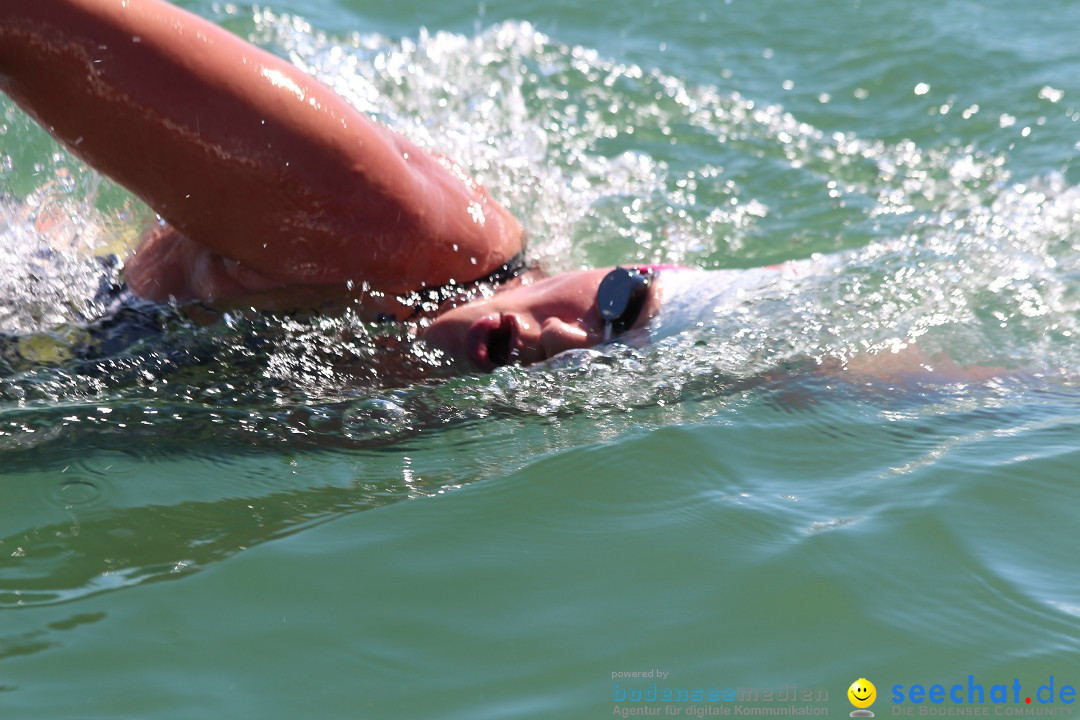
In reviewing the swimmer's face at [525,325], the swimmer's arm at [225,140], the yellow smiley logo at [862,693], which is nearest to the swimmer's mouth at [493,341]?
the swimmer's face at [525,325]

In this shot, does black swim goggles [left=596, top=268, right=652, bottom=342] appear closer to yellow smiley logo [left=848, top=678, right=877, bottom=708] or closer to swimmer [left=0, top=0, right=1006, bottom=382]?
swimmer [left=0, top=0, right=1006, bottom=382]

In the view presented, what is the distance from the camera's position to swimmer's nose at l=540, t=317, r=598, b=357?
2.97 metres

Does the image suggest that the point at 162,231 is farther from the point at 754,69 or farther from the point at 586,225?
the point at 754,69

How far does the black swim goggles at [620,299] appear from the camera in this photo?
299 centimetres

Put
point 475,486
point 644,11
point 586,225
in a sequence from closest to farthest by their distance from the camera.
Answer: point 475,486, point 586,225, point 644,11

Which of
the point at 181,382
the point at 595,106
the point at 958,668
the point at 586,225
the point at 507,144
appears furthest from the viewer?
the point at 595,106

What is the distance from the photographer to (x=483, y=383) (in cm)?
287

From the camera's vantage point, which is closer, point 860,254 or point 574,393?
point 574,393

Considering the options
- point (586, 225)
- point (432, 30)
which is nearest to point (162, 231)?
point (586, 225)

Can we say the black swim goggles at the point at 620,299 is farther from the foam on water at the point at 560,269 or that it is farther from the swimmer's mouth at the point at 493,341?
the swimmer's mouth at the point at 493,341

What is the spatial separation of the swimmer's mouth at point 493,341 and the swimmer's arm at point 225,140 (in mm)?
212

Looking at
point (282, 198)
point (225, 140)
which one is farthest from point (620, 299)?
point (225, 140)

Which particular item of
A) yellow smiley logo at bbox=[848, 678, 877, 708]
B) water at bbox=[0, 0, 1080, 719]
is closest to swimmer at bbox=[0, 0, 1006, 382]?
water at bbox=[0, 0, 1080, 719]

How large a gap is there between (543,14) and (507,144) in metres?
1.53
